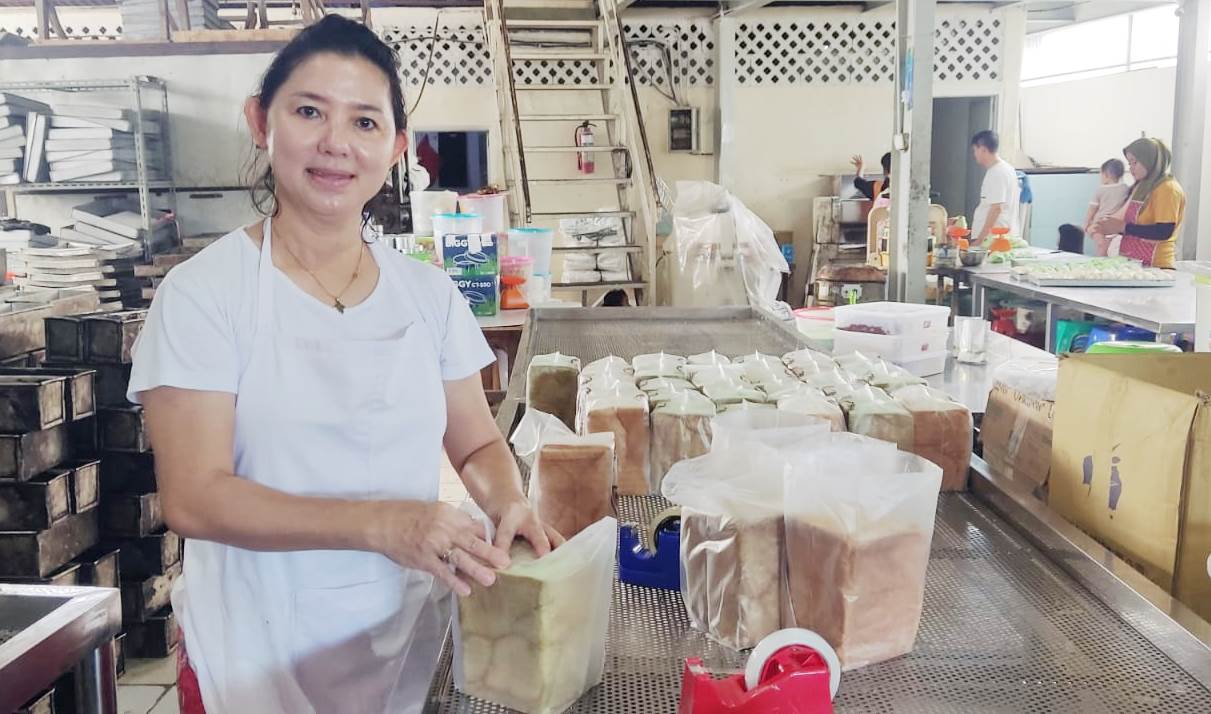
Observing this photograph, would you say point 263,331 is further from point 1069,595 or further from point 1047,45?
point 1047,45

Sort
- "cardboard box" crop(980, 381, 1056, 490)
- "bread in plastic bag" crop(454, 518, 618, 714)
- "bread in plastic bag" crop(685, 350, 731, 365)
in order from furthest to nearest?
1. "bread in plastic bag" crop(685, 350, 731, 365)
2. "cardboard box" crop(980, 381, 1056, 490)
3. "bread in plastic bag" crop(454, 518, 618, 714)

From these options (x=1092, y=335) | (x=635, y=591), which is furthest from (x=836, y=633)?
(x=1092, y=335)

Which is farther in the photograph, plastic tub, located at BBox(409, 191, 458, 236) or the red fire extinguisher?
the red fire extinguisher

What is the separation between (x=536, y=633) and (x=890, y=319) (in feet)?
6.60

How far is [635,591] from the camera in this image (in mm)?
1304

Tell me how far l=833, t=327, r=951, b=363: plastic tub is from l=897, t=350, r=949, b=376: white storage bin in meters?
0.01

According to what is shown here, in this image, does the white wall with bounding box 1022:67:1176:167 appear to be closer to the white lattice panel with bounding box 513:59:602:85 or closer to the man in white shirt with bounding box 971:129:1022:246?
the man in white shirt with bounding box 971:129:1022:246

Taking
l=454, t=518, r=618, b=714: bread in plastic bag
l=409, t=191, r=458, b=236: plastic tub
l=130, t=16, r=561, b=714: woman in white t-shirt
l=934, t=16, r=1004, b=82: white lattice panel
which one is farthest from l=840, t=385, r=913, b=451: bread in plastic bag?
l=934, t=16, r=1004, b=82: white lattice panel

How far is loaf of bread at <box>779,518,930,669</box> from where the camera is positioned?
106cm

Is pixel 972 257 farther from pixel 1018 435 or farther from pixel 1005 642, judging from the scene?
pixel 1005 642

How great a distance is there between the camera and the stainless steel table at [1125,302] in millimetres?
3653

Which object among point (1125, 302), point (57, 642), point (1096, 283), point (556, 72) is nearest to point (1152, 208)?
point (1096, 283)

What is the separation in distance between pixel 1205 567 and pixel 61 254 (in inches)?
240

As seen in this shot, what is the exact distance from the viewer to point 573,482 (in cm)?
145
